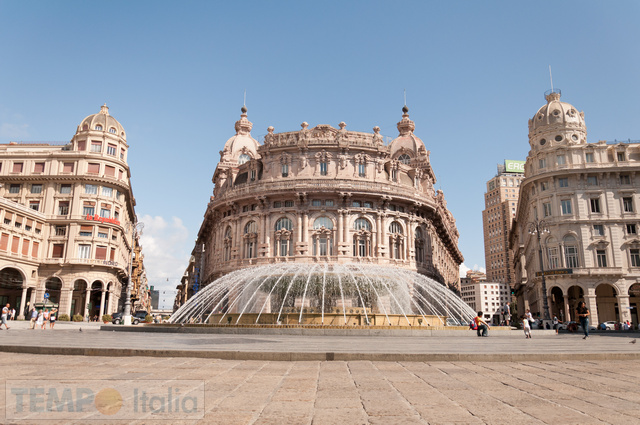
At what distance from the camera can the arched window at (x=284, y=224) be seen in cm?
4916

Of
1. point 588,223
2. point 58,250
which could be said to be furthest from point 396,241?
point 58,250

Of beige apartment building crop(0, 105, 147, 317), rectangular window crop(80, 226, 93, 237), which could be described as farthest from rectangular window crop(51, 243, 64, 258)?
rectangular window crop(80, 226, 93, 237)

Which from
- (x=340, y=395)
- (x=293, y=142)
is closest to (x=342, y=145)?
(x=293, y=142)

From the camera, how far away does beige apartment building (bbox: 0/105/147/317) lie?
5238 centimetres

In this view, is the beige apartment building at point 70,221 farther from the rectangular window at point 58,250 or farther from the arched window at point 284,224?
the arched window at point 284,224

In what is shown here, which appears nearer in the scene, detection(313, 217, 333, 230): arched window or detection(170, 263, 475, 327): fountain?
detection(170, 263, 475, 327): fountain

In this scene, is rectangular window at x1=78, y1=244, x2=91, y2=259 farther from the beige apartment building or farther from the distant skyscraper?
the distant skyscraper

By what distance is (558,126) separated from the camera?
54.8m

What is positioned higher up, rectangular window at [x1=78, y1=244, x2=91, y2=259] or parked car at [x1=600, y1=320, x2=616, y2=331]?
rectangular window at [x1=78, y1=244, x2=91, y2=259]

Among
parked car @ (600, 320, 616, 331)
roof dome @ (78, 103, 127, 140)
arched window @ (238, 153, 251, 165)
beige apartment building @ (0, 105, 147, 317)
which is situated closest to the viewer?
parked car @ (600, 320, 616, 331)

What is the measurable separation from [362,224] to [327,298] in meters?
16.3

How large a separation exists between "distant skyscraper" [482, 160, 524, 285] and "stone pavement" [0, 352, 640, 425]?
153697 mm

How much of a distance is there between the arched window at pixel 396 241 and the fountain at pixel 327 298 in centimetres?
1003

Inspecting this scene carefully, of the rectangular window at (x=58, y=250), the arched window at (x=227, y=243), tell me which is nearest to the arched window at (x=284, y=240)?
the arched window at (x=227, y=243)
